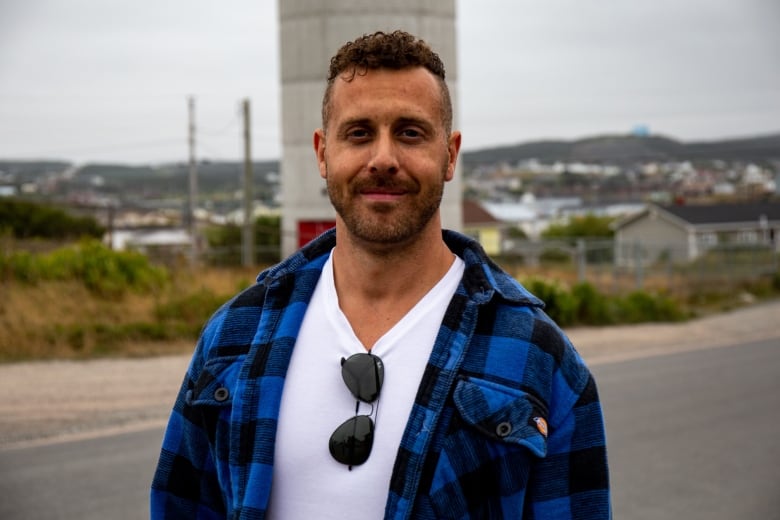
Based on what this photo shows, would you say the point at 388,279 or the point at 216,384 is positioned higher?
the point at 388,279

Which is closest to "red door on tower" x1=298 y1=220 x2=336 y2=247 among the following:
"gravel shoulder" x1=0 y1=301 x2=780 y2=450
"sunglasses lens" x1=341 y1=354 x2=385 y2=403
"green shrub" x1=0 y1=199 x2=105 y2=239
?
"gravel shoulder" x1=0 y1=301 x2=780 y2=450

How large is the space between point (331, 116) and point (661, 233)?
7649cm

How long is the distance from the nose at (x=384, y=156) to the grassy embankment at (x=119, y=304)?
11.5 meters

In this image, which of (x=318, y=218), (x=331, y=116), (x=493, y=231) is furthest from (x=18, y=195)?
(x=493, y=231)

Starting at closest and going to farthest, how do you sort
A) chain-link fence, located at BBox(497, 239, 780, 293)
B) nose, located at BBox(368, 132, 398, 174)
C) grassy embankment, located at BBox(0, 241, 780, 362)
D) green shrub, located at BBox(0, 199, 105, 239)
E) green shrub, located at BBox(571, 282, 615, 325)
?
nose, located at BBox(368, 132, 398, 174) < grassy embankment, located at BBox(0, 241, 780, 362) < green shrub, located at BBox(571, 282, 615, 325) < chain-link fence, located at BBox(497, 239, 780, 293) < green shrub, located at BBox(0, 199, 105, 239)

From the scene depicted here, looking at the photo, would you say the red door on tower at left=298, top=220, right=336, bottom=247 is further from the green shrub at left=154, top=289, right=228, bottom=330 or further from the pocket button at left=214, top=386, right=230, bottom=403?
the pocket button at left=214, top=386, right=230, bottom=403

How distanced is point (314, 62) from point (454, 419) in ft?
78.8

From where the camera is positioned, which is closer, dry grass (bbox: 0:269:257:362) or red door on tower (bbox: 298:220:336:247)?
dry grass (bbox: 0:269:257:362)

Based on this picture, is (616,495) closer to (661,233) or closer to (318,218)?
(318,218)

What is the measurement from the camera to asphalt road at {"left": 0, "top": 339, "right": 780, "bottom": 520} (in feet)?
23.7

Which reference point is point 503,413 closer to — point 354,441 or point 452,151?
point 354,441

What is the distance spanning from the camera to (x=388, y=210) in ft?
7.91

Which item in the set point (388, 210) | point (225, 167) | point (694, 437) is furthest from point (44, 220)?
point (388, 210)

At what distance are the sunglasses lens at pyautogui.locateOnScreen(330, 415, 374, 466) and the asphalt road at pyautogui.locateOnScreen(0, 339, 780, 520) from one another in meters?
5.14
